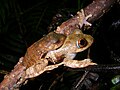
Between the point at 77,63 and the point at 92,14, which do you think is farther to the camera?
the point at 92,14

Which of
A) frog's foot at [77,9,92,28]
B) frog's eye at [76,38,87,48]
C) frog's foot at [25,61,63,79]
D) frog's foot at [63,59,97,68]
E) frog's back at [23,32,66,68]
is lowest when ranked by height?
frog's foot at [63,59,97,68]

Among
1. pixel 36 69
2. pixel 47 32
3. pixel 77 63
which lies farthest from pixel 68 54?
pixel 47 32

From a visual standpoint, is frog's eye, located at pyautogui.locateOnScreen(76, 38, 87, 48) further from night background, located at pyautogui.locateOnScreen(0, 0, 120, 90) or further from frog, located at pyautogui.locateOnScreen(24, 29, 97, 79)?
night background, located at pyautogui.locateOnScreen(0, 0, 120, 90)

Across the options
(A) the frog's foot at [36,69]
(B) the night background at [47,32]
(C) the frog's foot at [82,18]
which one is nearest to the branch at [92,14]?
(C) the frog's foot at [82,18]

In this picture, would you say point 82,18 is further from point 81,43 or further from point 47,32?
point 47,32

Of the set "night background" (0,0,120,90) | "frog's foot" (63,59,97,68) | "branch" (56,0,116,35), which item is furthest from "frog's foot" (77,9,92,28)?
"frog's foot" (63,59,97,68)
